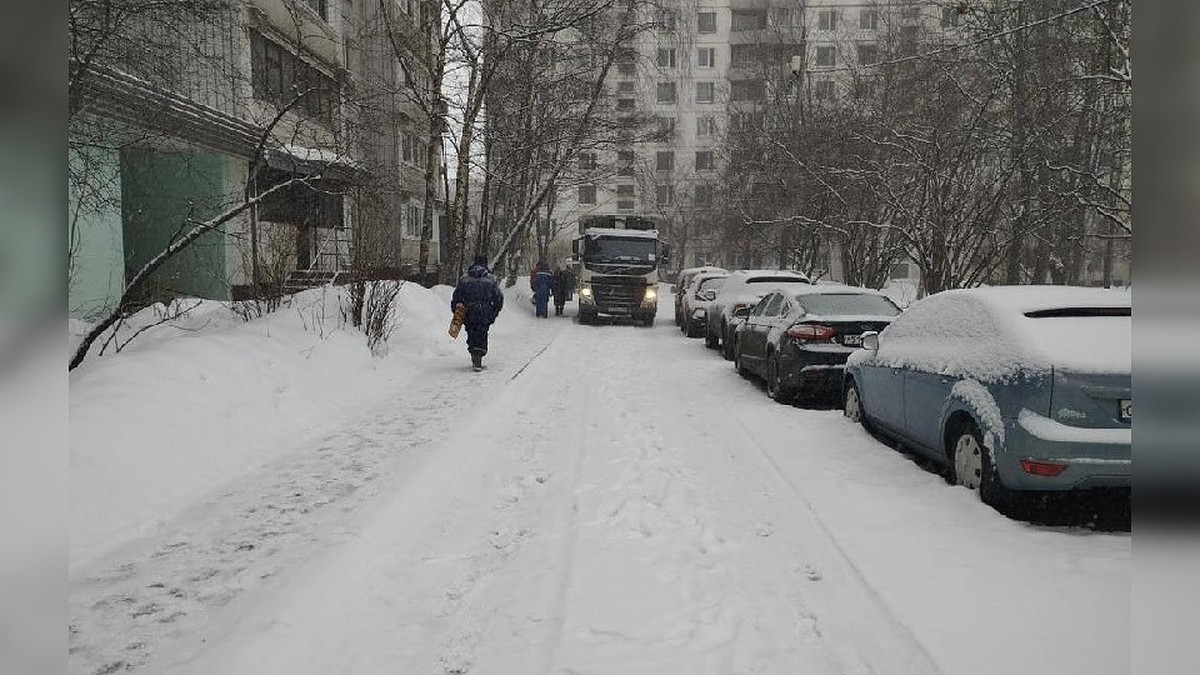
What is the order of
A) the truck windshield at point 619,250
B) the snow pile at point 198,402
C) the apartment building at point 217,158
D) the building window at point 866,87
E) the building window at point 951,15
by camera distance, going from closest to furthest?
the snow pile at point 198,402
the building window at point 951,15
the apartment building at point 217,158
the building window at point 866,87
the truck windshield at point 619,250

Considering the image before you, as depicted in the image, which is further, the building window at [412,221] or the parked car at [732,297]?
the building window at [412,221]

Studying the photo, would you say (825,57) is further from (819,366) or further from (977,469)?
(977,469)

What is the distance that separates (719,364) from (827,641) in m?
11.0

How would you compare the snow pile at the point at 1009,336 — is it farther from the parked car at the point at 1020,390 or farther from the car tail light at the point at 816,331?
the car tail light at the point at 816,331

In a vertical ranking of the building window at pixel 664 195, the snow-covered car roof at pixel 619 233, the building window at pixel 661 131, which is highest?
the building window at pixel 664 195

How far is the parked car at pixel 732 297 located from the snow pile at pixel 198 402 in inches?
267

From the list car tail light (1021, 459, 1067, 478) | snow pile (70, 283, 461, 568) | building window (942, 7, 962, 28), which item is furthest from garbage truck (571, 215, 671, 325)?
car tail light (1021, 459, 1067, 478)

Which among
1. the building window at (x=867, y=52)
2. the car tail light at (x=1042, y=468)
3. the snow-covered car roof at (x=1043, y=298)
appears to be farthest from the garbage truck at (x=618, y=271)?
the car tail light at (x=1042, y=468)

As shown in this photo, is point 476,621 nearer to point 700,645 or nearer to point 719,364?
point 700,645

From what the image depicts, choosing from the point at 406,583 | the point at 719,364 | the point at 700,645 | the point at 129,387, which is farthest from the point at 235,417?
the point at 719,364

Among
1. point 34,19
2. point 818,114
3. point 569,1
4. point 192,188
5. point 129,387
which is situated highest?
point 569,1

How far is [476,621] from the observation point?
3.55 meters

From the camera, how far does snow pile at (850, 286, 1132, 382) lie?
4598 mm

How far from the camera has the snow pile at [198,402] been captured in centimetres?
510
